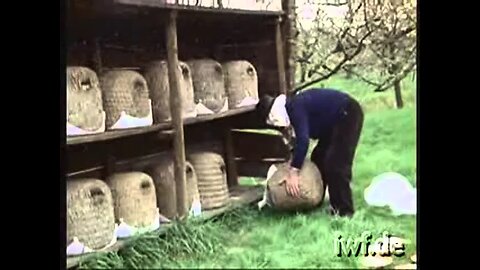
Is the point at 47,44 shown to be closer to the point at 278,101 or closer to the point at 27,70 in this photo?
the point at 27,70

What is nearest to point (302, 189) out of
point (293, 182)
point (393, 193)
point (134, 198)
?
point (293, 182)

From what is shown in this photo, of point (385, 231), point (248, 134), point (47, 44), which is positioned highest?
point (47, 44)

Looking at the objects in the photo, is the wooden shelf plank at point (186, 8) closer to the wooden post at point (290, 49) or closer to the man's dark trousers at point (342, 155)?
the wooden post at point (290, 49)

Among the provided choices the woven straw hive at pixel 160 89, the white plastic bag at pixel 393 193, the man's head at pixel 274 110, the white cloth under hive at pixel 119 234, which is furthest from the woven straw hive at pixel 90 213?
the white plastic bag at pixel 393 193

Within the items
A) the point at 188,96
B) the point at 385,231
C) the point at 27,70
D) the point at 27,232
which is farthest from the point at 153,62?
the point at 385,231

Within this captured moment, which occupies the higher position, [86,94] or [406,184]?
[86,94]

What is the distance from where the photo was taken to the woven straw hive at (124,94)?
991mm

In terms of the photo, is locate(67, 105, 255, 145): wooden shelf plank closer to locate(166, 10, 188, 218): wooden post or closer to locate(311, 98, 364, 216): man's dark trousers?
locate(166, 10, 188, 218): wooden post

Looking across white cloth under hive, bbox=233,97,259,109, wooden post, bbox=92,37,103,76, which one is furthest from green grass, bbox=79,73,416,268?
wooden post, bbox=92,37,103,76

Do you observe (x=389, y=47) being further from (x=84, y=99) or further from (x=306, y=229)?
(x=84, y=99)

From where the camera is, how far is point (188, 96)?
1025mm

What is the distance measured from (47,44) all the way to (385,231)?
49 cm

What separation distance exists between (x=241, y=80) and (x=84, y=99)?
213mm
